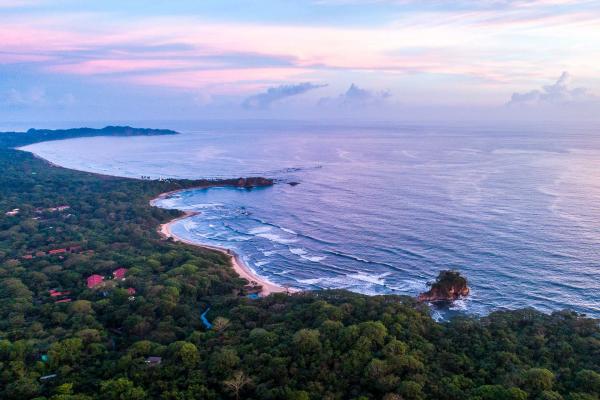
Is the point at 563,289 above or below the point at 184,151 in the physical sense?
below

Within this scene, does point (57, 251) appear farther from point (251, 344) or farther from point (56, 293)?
point (251, 344)

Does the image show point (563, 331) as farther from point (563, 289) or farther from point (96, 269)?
point (96, 269)

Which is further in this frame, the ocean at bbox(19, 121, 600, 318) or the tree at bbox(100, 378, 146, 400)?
the ocean at bbox(19, 121, 600, 318)

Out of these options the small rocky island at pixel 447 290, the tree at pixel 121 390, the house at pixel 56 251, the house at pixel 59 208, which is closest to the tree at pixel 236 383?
the tree at pixel 121 390

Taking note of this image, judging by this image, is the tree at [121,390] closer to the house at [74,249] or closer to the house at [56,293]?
the house at [56,293]

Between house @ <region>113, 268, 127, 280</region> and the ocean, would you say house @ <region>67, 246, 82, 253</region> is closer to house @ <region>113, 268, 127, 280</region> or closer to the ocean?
house @ <region>113, 268, 127, 280</region>

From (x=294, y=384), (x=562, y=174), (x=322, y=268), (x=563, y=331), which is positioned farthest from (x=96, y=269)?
(x=562, y=174)

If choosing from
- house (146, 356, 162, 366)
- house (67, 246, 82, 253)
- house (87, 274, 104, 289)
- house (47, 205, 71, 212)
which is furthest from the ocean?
house (146, 356, 162, 366)
